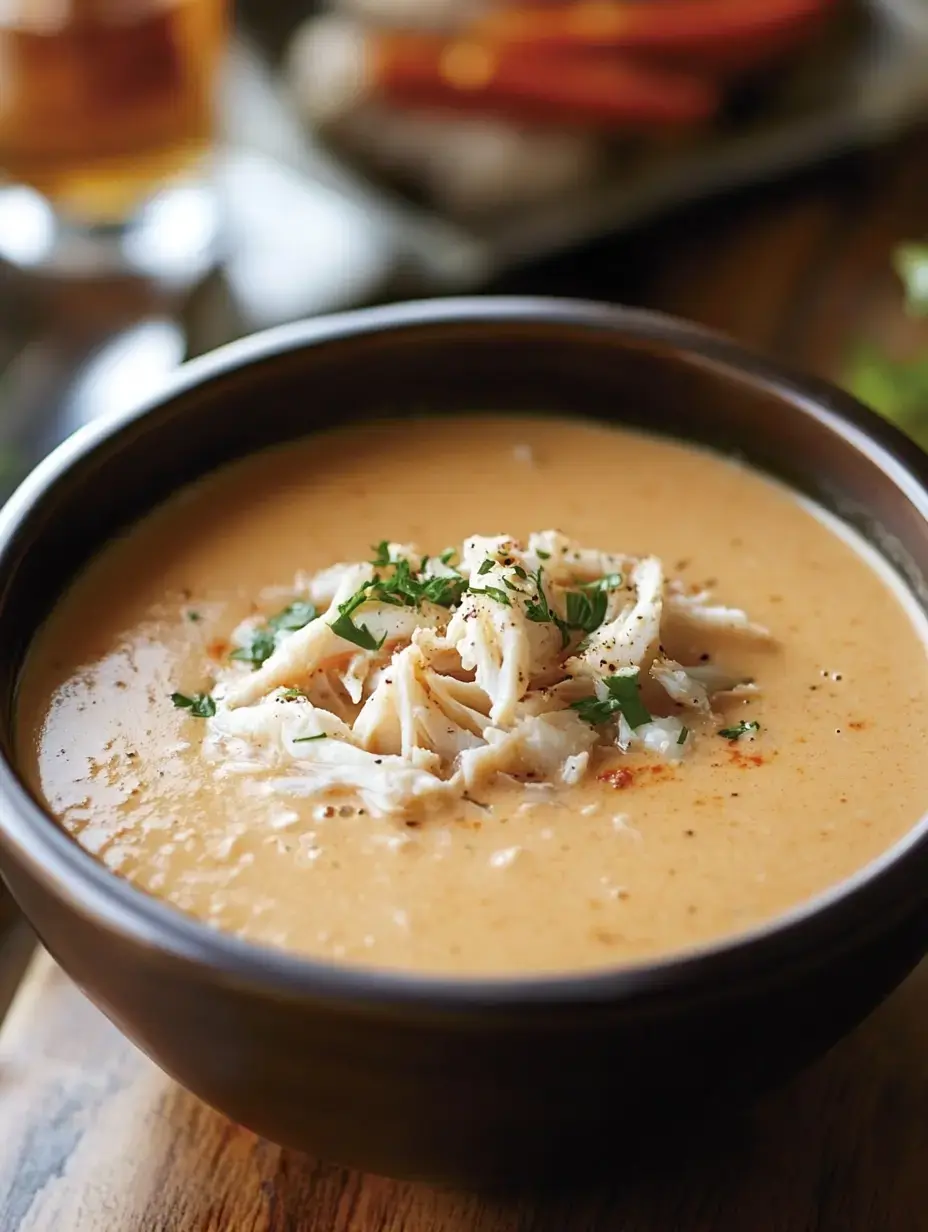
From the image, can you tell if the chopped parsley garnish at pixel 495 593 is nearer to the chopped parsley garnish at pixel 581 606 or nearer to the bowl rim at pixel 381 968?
the chopped parsley garnish at pixel 581 606

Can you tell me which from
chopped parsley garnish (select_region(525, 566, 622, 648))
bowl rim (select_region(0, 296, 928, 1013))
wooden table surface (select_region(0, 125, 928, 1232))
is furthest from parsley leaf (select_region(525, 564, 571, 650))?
wooden table surface (select_region(0, 125, 928, 1232))

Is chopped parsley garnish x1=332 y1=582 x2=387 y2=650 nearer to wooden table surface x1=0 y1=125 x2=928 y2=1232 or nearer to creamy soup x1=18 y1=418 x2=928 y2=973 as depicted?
creamy soup x1=18 y1=418 x2=928 y2=973

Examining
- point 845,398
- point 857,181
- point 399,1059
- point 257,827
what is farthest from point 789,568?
point 857,181

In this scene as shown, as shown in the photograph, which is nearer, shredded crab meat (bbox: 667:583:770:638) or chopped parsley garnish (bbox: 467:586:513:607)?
chopped parsley garnish (bbox: 467:586:513:607)

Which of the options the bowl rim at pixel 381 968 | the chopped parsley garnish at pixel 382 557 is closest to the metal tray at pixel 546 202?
the chopped parsley garnish at pixel 382 557

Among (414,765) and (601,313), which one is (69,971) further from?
(601,313)
